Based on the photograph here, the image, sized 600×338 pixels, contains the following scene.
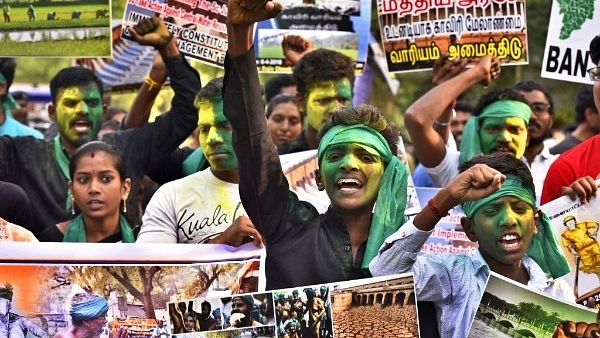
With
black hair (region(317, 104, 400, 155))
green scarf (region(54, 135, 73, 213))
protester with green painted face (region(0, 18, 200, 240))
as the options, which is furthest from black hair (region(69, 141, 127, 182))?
black hair (region(317, 104, 400, 155))

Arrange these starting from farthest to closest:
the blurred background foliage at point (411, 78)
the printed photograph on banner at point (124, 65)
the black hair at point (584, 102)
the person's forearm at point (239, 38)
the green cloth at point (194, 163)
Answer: the blurred background foliage at point (411, 78) → the black hair at point (584, 102) → the printed photograph on banner at point (124, 65) → the green cloth at point (194, 163) → the person's forearm at point (239, 38)

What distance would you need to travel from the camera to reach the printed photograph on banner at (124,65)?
766 cm

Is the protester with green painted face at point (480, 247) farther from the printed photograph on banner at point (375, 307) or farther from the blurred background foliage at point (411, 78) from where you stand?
the blurred background foliage at point (411, 78)

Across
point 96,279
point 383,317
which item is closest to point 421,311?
point 383,317

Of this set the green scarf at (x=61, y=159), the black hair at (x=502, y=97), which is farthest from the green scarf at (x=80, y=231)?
the black hair at (x=502, y=97)

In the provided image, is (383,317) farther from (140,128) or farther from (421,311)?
(140,128)

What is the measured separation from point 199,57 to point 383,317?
8.49ft

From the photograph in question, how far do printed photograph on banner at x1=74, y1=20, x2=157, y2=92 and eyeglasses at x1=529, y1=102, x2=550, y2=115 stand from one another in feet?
7.20

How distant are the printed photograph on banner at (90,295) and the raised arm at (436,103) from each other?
1795mm

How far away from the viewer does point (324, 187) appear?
14.5 ft

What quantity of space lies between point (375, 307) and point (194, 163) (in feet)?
8.02

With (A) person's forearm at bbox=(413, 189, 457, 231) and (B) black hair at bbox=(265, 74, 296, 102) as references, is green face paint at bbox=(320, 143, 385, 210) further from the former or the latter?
(B) black hair at bbox=(265, 74, 296, 102)

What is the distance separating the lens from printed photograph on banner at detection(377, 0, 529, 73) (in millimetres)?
6348

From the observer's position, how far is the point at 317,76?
6.48 m
